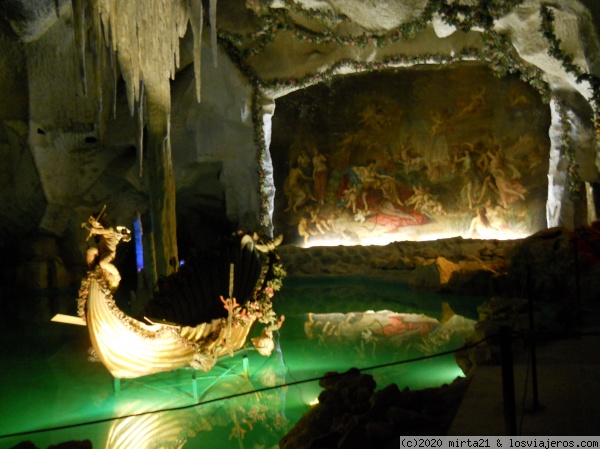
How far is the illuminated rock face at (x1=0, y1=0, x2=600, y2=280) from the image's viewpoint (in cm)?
1022

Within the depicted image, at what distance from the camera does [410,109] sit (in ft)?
52.5

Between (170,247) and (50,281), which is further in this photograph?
(50,281)

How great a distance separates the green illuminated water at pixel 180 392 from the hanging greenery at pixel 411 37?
621cm

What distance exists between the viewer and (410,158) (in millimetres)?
15852

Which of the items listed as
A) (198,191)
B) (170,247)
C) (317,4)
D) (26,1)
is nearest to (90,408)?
(170,247)

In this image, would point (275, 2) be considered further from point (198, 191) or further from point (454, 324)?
point (454, 324)

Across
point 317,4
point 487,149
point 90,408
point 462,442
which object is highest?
point 317,4

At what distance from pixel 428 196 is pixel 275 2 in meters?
6.86

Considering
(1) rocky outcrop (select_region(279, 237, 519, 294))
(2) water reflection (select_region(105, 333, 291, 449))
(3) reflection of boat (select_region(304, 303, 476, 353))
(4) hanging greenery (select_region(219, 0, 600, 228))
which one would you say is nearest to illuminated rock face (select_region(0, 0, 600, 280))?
(4) hanging greenery (select_region(219, 0, 600, 228))

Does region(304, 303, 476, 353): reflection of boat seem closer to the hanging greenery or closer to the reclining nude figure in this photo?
the reclining nude figure

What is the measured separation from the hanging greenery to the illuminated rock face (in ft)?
0.32

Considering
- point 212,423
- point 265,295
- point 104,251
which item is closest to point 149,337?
point 104,251

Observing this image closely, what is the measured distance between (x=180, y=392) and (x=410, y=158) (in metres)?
11.8

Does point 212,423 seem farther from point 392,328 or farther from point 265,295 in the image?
point 392,328
